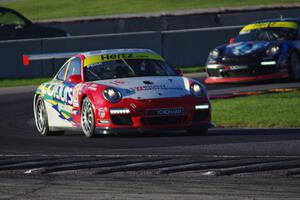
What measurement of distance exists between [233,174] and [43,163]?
215 centimetres

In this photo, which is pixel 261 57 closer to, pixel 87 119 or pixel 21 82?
pixel 21 82

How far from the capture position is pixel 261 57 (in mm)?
20594

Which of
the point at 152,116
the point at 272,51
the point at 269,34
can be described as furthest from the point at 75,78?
the point at 269,34

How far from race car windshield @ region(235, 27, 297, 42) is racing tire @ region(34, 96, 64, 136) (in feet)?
25.4

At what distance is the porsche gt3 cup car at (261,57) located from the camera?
20.7m

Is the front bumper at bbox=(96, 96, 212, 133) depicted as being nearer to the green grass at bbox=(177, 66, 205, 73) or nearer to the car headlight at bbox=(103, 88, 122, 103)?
the car headlight at bbox=(103, 88, 122, 103)

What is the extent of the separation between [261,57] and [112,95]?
26.8ft

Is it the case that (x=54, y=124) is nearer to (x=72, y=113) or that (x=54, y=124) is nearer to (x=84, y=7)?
(x=72, y=113)

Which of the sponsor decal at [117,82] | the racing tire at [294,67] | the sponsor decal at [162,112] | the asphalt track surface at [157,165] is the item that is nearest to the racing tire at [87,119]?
the asphalt track surface at [157,165]

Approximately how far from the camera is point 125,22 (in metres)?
34.5

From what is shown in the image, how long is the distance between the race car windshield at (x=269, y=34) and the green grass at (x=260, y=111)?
10.5ft

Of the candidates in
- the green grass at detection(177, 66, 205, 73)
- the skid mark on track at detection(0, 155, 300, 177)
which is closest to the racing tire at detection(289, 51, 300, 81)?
the green grass at detection(177, 66, 205, 73)

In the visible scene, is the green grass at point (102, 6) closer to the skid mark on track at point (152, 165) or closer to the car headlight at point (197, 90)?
the car headlight at point (197, 90)

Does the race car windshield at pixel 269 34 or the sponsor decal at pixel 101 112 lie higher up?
the sponsor decal at pixel 101 112
